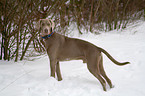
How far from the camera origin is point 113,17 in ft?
30.1

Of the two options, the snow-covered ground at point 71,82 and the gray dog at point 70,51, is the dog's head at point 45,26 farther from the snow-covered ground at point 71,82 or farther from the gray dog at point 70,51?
the snow-covered ground at point 71,82

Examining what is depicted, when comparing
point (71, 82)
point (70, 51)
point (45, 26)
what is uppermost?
point (45, 26)

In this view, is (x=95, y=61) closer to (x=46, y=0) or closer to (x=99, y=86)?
(x=99, y=86)

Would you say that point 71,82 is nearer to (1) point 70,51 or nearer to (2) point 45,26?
(1) point 70,51

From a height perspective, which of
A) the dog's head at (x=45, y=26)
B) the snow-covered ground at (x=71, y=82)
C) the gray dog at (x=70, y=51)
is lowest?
the snow-covered ground at (x=71, y=82)

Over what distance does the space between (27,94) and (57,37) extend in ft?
3.90

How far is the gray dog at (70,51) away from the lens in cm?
239

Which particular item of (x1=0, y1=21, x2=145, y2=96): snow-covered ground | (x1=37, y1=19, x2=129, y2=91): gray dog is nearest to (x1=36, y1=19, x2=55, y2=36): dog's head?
(x1=37, y1=19, x2=129, y2=91): gray dog

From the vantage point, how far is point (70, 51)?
2.55m

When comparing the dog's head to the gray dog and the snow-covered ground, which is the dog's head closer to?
the gray dog

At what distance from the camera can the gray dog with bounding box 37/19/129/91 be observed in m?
2.39

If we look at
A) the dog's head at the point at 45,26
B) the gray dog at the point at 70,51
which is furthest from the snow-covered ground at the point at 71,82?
the dog's head at the point at 45,26

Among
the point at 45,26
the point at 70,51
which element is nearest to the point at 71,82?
the point at 70,51

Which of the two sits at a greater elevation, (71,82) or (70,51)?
(70,51)
